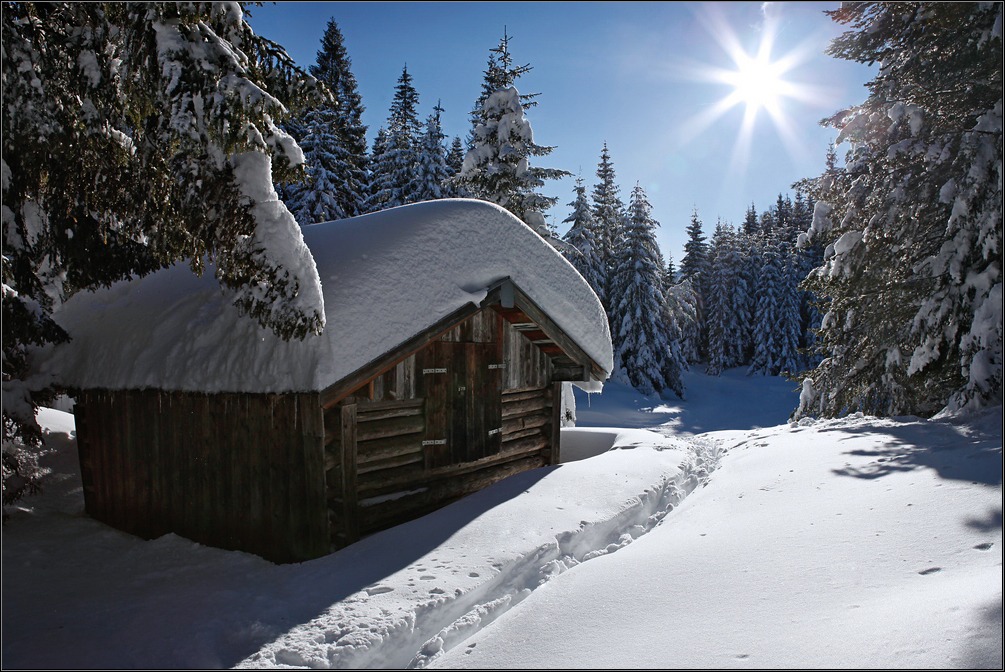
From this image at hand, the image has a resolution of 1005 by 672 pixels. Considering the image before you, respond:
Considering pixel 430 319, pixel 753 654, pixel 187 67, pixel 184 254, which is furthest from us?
pixel 430 319

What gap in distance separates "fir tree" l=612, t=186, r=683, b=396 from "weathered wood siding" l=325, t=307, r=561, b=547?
77.1 ft

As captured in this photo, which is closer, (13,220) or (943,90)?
(13,220)

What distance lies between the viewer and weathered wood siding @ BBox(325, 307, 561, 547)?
692cm

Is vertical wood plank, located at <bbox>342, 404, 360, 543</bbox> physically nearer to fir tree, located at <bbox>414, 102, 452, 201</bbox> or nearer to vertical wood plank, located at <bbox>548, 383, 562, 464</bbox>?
vertical wood plank, located at <bbox>548, 383, 562, 464</bbox>

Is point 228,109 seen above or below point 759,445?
above

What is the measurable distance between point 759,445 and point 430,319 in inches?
294

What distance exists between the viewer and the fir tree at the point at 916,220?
8773mm

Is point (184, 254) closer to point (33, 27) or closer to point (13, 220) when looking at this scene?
point (13, 220)

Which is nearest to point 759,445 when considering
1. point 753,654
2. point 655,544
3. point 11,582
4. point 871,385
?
point 871,385

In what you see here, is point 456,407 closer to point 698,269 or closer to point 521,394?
point 521,394

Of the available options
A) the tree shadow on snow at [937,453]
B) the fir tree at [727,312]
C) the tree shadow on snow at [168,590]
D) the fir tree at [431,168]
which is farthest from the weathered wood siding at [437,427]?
the fir tree at [727,312]

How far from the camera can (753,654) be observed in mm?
3584

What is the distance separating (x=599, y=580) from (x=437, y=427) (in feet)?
12.2

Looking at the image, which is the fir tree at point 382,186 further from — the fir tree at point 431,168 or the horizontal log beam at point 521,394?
the horizontal log beam at point 521,394
